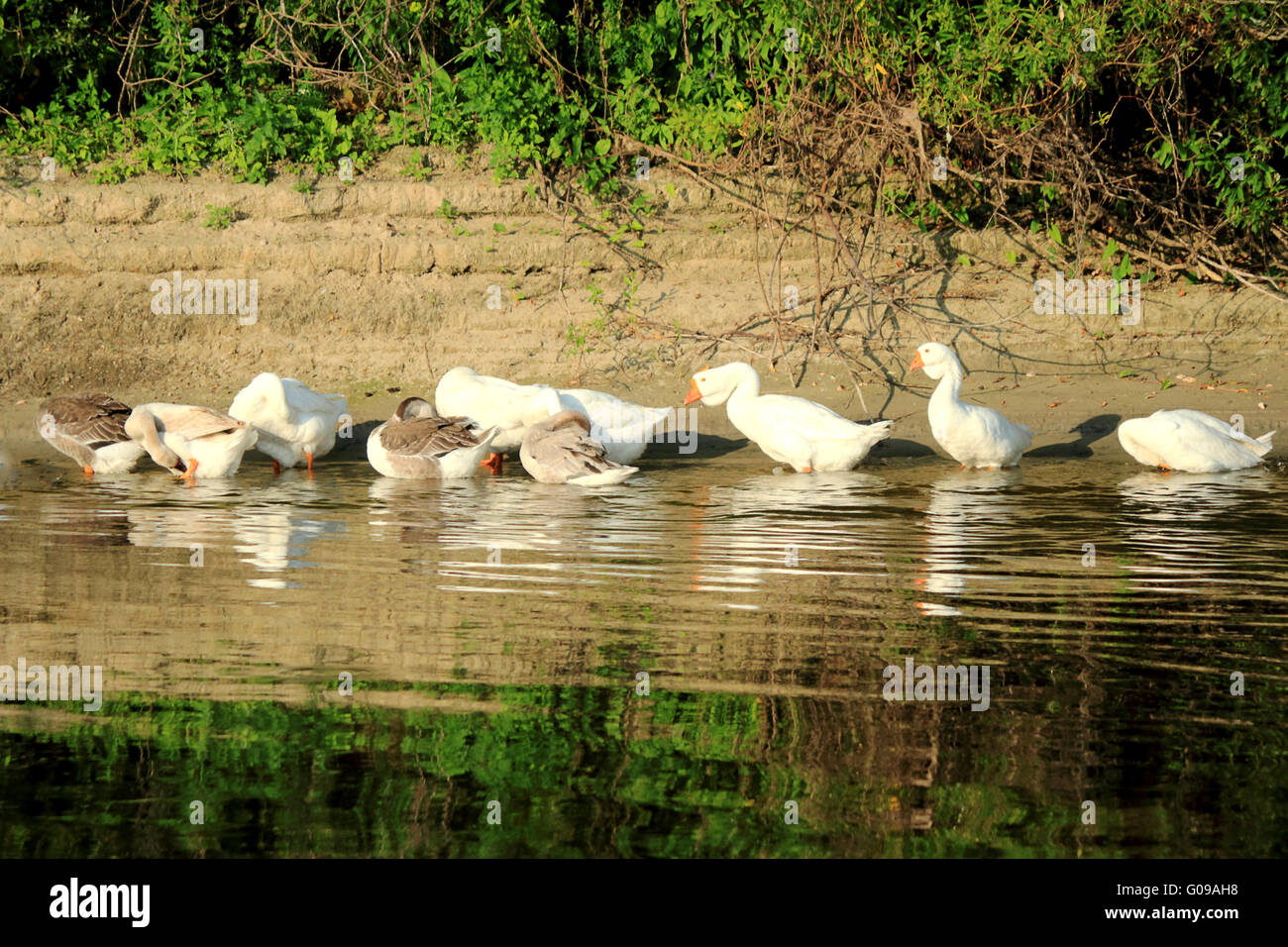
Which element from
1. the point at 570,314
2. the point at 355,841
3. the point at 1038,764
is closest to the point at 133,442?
the point at 570,314

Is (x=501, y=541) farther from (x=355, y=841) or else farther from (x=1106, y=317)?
(x=1106, y=317)

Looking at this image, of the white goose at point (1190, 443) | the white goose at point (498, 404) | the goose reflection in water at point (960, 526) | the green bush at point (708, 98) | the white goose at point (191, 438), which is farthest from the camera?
the green bush at point (708, 98)

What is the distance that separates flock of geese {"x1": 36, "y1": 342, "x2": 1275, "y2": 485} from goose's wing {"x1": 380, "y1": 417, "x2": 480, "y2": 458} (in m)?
0.01

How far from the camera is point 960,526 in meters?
9.25

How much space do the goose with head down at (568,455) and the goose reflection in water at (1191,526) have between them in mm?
3811

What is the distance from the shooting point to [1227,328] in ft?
46.3

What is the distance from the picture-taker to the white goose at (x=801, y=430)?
1140 centimetres

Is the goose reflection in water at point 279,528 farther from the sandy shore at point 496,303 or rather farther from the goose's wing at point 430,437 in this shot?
the sandy shore at point 496,303

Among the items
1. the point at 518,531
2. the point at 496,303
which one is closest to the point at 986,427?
the point at 518,531

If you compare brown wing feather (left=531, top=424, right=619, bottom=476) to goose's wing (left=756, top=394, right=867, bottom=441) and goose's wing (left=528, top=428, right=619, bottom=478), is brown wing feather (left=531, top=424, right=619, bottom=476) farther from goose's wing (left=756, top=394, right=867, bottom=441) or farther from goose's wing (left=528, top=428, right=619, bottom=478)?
goose's wing (left=756, top=394, right=867, bottom=441)

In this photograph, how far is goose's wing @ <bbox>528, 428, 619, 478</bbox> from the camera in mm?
10906

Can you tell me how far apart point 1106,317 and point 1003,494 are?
4414mm

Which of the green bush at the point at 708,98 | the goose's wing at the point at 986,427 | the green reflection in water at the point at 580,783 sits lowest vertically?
the green reflection in water at the point at 580,783

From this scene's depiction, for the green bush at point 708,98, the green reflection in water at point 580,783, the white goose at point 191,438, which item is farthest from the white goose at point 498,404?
the green reflection in water at point 580,783
